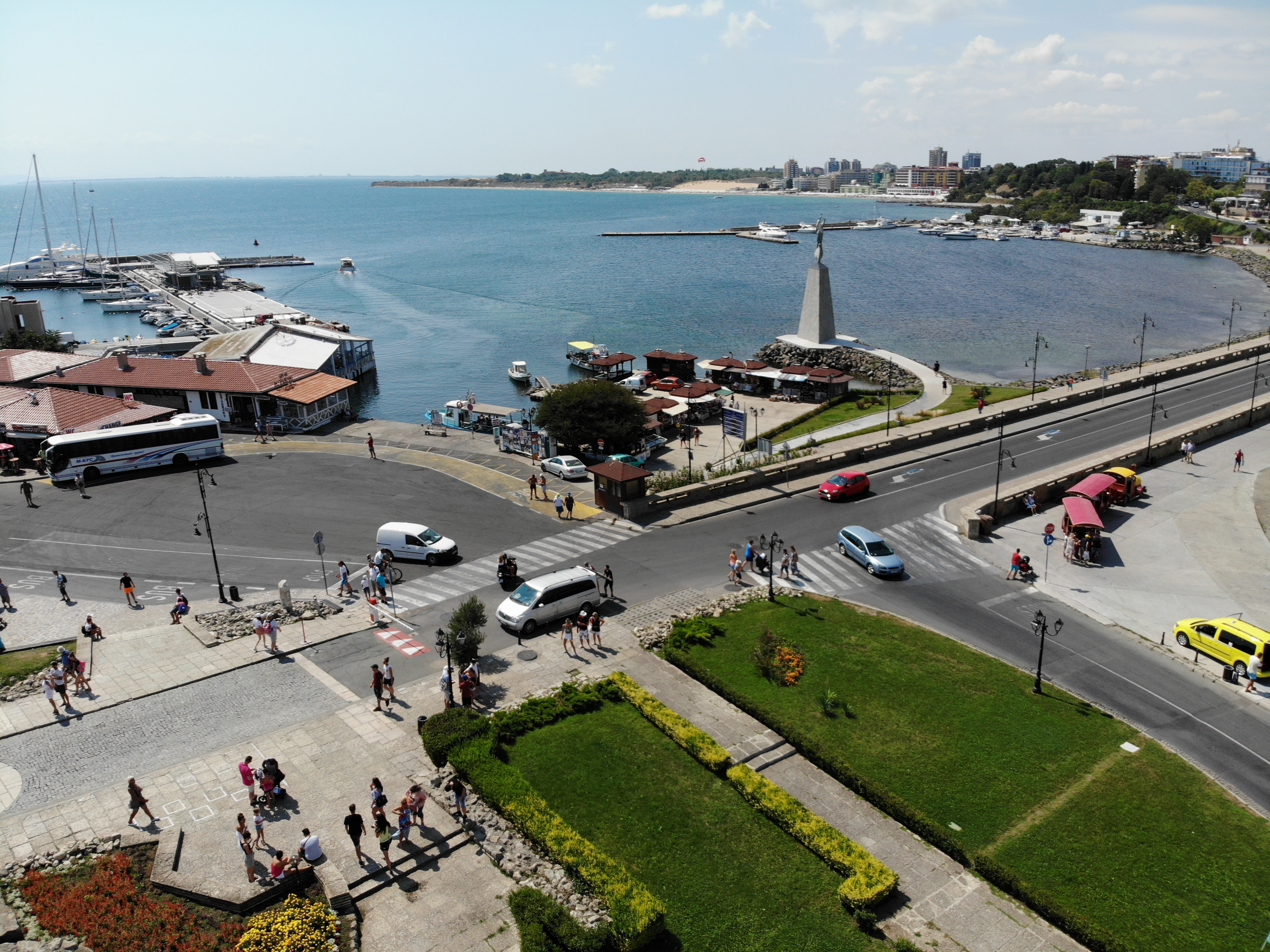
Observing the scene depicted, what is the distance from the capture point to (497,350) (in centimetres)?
9550

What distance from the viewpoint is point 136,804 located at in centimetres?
1891

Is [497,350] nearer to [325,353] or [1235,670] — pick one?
[325,353]

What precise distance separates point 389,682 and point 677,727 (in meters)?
8.19

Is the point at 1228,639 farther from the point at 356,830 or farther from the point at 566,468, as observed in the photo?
the point at 566,468

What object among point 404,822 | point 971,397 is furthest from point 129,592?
point 971,397

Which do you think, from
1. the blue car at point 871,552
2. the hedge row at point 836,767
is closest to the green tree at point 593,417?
the blue car at point 871,552

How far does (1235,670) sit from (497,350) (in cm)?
7973

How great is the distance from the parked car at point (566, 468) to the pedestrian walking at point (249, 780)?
25279 mm

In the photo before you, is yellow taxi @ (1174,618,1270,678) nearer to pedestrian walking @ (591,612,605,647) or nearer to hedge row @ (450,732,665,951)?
pedestrian walking @ (591,612,605,647)

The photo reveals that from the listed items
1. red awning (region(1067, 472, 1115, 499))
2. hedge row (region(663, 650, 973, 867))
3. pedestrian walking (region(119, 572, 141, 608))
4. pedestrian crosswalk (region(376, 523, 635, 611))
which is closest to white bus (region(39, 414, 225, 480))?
pedestrian walking (region(119, 572, 141, 608))

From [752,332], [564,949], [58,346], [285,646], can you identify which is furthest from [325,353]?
[564,949]

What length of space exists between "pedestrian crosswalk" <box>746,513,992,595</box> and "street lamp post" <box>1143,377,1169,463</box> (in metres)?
15.6

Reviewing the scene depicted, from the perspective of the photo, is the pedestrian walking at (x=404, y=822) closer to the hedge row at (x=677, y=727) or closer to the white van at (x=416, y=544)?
the hedge row at (x=677, y=727)

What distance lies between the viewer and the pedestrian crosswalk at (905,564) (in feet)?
105
